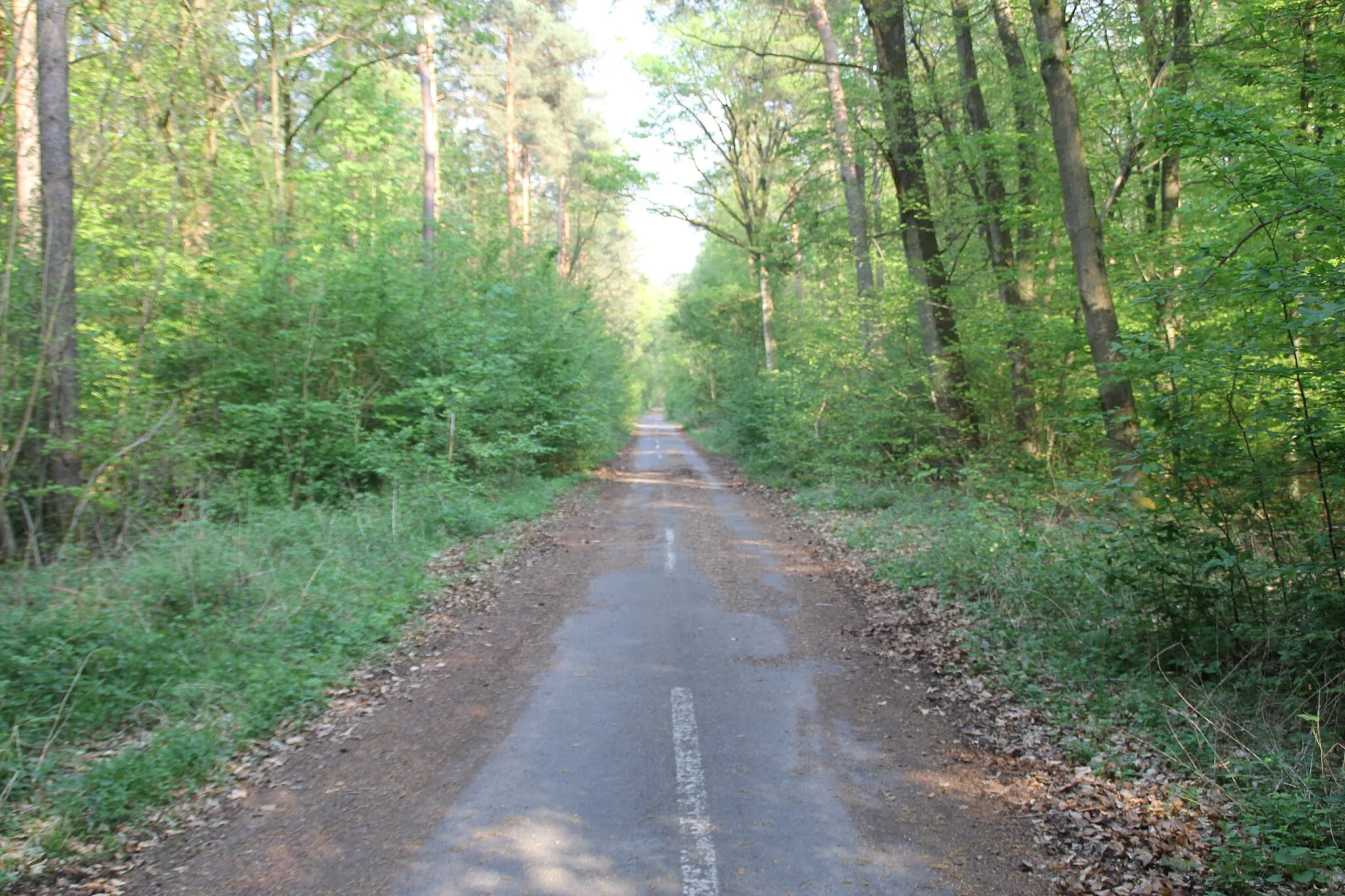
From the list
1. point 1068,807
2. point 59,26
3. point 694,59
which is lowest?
point 1068,807

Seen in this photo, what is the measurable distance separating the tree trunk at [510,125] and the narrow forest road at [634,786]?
21437 mm

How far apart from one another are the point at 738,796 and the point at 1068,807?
1.79 m

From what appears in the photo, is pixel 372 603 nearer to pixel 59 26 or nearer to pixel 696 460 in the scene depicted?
pixel 59 26

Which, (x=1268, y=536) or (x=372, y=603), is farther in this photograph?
(x=372, y=603)

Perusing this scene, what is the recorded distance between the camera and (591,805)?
421 centimetres

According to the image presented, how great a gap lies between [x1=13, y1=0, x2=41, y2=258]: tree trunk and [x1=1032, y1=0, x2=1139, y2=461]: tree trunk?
11046mm

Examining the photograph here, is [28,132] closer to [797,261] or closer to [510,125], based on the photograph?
[797,261]

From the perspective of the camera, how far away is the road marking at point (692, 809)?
3508 millimetres

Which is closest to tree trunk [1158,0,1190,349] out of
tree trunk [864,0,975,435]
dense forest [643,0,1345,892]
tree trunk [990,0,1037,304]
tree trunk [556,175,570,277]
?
dense forest [643,0,1345,892]

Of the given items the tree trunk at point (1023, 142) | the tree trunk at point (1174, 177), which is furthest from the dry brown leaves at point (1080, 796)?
the tree trunk at point (1023, 142)

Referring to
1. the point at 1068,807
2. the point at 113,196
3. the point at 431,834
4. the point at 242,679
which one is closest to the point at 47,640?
the point at 242,679

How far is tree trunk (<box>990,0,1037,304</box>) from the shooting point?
11.7 metres

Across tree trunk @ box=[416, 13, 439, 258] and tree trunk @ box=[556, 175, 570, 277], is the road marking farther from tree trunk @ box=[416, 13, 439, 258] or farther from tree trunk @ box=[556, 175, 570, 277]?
tree trunk @ box=[556, 175, 570, 277]

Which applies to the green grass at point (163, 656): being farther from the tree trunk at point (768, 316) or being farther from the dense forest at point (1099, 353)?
the tree trunk at point (768, 316)
